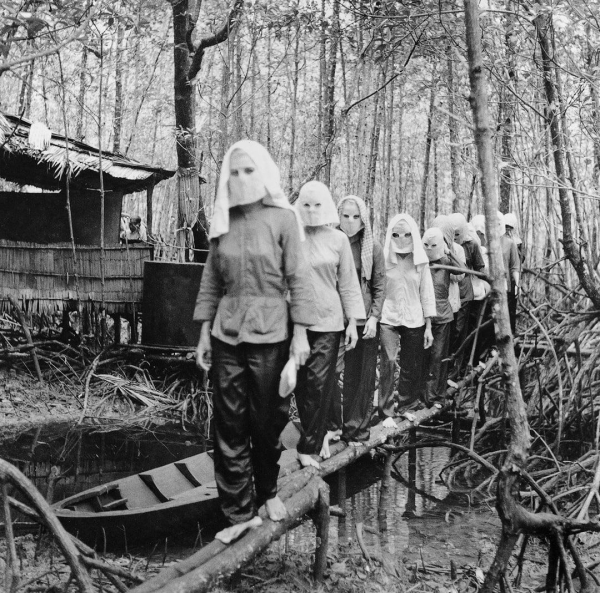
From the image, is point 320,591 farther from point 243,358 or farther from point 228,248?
point 228,248

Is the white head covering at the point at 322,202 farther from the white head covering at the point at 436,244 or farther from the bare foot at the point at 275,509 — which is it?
the white head covering at the point at 436,244

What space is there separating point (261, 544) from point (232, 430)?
22.3 inches

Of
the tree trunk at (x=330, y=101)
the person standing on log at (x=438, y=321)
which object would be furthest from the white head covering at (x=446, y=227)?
the tree trunk at (x=330, y=101)

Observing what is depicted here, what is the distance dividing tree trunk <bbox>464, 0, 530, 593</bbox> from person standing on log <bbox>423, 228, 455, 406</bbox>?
347cm

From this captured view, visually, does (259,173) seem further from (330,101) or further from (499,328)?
(330,101)

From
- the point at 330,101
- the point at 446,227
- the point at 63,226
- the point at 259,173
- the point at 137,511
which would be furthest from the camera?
the point at 330,101

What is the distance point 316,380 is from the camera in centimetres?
475

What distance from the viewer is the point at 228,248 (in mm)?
3486

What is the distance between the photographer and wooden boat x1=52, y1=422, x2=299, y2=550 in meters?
4.55

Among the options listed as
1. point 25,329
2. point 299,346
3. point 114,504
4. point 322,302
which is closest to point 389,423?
point 322,302

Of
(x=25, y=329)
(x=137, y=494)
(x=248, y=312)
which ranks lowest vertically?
(x=137, y=494)

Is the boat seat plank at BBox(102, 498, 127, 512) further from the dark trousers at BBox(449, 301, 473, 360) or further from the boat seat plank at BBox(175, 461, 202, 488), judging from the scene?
the dark trousers at BBox(449, 301, 473, 360)

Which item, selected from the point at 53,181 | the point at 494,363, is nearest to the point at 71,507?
the point at 494,363

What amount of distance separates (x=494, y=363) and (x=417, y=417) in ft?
5.46
